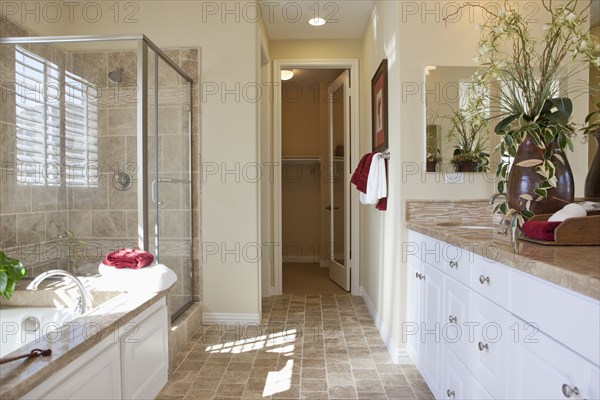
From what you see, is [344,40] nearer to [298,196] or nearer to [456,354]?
[298,196]

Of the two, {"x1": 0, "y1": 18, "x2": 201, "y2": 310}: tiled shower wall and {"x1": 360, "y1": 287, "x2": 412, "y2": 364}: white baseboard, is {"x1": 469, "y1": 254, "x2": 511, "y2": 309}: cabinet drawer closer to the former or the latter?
{"x1": 360, "y1": 287, "x2": 412, "y2": 364}: white baseboard

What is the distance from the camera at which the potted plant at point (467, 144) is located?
2.32 m

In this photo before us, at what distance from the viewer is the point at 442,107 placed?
2.36m

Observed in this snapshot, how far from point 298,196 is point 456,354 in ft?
14.6

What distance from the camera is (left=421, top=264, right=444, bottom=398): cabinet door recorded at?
6.13 ft

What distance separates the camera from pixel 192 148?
124 inches

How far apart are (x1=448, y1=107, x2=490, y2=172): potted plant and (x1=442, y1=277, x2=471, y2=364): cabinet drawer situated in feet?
2.81

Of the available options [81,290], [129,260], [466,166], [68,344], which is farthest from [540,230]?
[81,290]

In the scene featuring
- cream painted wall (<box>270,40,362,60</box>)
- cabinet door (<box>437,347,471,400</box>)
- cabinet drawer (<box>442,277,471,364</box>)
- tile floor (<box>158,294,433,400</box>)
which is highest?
cream painted wall (<box>270,40,362,60</box>)

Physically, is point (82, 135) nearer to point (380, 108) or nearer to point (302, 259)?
point (380, 108)

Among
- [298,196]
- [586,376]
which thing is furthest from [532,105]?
[298,196]

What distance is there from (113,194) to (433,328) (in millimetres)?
2416

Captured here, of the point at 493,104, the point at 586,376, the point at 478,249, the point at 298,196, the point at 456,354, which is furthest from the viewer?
the point at 298,196

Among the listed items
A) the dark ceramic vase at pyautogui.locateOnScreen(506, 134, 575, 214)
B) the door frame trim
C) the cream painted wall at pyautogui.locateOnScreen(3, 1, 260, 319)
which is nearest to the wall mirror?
the dark ceramic vase at pyautogui.locateOnScreen(506, 134, 575, 214)
